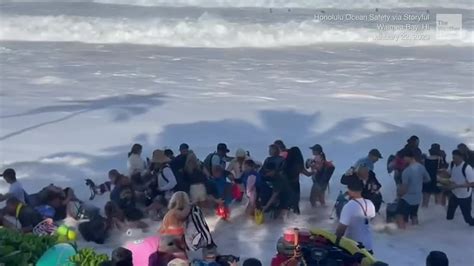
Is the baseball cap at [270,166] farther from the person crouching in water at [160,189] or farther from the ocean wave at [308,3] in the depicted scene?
the ocean wave at [308,3]

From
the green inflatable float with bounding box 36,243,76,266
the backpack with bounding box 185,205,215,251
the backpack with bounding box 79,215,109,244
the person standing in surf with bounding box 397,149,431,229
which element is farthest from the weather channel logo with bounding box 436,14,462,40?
the green inflatable float with bounding box 36,243,76,266

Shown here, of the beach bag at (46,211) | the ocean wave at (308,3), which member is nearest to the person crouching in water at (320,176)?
the beach bag at (46,211)

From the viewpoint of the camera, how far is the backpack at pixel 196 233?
9812 millimetres

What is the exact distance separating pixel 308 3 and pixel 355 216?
3019 cm

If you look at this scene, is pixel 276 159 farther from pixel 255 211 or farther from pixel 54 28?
pixel 54 28

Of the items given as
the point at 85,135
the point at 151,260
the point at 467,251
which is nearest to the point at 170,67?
the point at 85,135

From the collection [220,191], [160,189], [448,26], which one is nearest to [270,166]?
[220,191]

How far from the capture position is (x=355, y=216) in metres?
9.52

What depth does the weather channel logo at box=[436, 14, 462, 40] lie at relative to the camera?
1212 inches

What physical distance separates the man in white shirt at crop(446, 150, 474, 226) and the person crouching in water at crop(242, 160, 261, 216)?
7.84 ft

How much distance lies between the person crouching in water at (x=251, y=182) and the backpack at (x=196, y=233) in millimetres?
1718

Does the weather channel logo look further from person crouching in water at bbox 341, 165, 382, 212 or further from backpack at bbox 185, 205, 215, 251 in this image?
backpack at bbox 185, 205, 215, 251

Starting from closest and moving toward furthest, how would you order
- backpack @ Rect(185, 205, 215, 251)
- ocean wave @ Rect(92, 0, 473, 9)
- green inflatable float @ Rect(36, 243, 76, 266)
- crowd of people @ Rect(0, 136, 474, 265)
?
1. green inflatable float @ Rect(36, 243, 76, 266)
2. backpack @ Rect(185, 205, 215, 251)
3. crowd of people @ Rect(0, 136, 474, 265)
4. ocean wave @ Rect(92, 0, 473, 9)

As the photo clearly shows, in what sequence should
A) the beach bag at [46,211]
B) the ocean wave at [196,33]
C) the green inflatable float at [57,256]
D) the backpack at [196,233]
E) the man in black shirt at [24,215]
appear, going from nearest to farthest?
the green inflatable float at [57,256] → the backpack at [196,233] → the man in black shirt at [24,215] → the beach bag at [46,211] → the ocean wave at [196,33]
